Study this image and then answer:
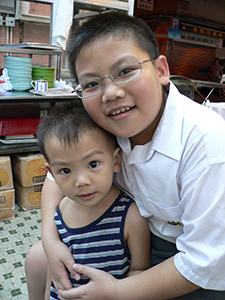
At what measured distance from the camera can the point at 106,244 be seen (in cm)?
105

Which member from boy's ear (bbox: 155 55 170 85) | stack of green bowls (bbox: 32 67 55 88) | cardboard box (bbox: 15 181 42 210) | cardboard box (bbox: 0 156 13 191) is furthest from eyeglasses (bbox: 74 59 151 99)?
stack of green bowls (bbox: 32 67 55 88)

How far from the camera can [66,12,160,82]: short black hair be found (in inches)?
35.7

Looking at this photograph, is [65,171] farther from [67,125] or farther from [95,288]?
[95,288]

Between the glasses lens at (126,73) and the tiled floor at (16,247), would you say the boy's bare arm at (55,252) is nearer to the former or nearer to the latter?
the glasses lens at (126,73)

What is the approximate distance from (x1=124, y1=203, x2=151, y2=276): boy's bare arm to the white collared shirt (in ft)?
0.10

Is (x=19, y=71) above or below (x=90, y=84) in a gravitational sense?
below

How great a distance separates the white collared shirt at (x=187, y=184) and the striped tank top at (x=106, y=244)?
4.0 inches

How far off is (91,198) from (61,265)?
0.29 meters

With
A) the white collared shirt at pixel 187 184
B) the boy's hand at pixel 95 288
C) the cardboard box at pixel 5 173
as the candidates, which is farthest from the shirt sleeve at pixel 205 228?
the cardboard box at pixel 5 173

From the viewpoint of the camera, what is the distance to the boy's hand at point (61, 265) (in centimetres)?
105

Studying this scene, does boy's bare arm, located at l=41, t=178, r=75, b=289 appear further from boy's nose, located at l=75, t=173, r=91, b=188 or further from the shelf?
the shelf

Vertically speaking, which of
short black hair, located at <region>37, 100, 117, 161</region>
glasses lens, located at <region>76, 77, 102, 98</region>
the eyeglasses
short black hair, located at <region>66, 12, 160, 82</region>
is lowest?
short black hair, located at <region>37, 100, 117, 161</region>

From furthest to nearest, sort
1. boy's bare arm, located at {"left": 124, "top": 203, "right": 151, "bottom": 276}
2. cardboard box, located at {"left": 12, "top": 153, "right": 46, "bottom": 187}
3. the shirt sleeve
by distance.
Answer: cardboard box, located at {"left": 12, "top": 153, "right": 46, "bottom": 187} < boy's bare arm, located at {"left": 124, "top": 203, "right": 151, "bottom": 276} < the shirt sleeve

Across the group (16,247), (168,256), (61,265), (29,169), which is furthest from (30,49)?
(168,256)
